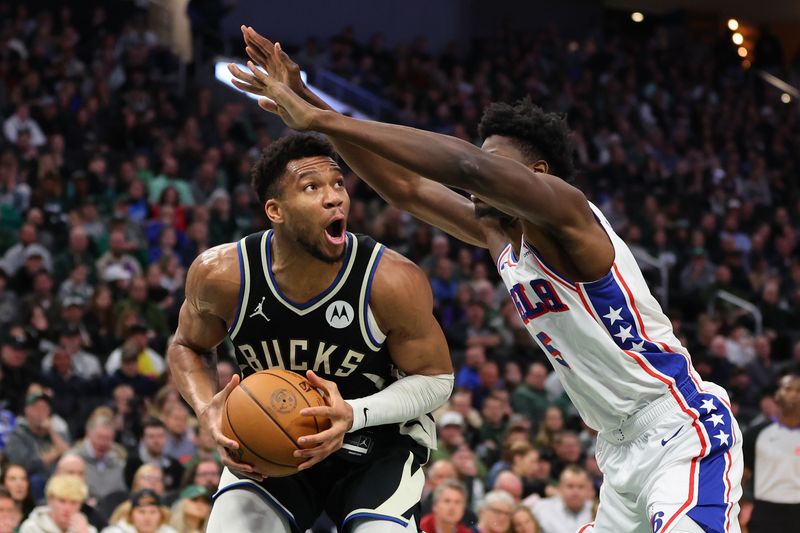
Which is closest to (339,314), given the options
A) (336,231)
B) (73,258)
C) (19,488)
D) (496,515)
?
(336,231)

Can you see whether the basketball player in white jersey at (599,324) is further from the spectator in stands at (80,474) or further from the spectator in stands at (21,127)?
the spectator in stands at (21,127)

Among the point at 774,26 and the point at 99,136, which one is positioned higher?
the point at 774,26

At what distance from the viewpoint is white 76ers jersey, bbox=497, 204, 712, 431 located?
3969 millimetres

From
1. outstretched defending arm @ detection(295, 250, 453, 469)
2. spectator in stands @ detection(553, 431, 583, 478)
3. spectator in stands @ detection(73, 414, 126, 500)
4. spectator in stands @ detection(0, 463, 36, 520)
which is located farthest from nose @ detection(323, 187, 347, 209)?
spectator in stands @ detection(553, 431, 583, 478)

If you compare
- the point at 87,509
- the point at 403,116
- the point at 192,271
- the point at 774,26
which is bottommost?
the point at 87,509

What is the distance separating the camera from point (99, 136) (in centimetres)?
1368

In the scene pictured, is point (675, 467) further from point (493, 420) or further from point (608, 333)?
point (493, 420)

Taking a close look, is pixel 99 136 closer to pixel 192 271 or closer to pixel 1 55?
pixel 1 55

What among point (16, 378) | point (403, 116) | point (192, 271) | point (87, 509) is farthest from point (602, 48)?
point (192, 271)

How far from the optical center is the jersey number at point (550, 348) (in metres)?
4.12

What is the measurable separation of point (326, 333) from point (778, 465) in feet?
15.6

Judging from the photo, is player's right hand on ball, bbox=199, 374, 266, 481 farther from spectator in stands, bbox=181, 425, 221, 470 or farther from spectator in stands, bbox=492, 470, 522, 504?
→ spectator in stands, bbox=492, 470, 522, 504

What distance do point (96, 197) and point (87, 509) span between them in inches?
213

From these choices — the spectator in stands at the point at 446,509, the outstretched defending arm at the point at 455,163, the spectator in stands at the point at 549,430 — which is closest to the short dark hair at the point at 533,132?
the outstretched defending arm at the point at 455,163
